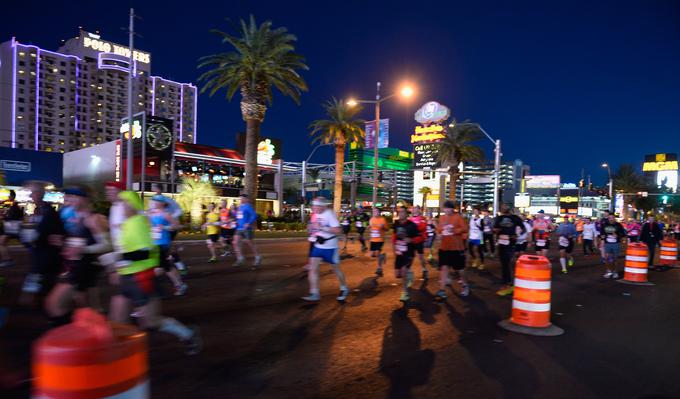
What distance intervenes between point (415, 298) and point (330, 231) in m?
2.37

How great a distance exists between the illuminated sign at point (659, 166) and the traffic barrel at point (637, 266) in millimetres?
113815

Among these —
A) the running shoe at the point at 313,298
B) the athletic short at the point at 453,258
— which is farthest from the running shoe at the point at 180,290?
the athletic short at the point at 453,258

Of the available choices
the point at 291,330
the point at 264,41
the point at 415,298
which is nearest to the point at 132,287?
the point at 291,330

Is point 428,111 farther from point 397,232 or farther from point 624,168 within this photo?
point 397,232

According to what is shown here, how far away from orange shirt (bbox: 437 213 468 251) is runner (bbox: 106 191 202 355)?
5.47 meters

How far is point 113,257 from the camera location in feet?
16.0

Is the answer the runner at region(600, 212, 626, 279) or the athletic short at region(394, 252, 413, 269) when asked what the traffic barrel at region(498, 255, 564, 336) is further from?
the runner at region(600, 212, 626, 279)

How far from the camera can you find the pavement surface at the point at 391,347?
14.2 ft

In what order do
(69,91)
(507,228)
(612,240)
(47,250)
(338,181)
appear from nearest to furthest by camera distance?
(47,250) < (507,228) < (612,240) < (338,181) < (69,91)

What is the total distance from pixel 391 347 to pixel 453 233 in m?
3.65

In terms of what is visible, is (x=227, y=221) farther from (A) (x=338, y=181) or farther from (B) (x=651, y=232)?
(A) (x=338, y=181)

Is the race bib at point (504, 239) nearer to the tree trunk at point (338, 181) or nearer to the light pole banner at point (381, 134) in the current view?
the tree trunk at point (338, 181)

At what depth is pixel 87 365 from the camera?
1.99m

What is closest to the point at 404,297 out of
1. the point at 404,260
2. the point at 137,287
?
the point at 404,260
